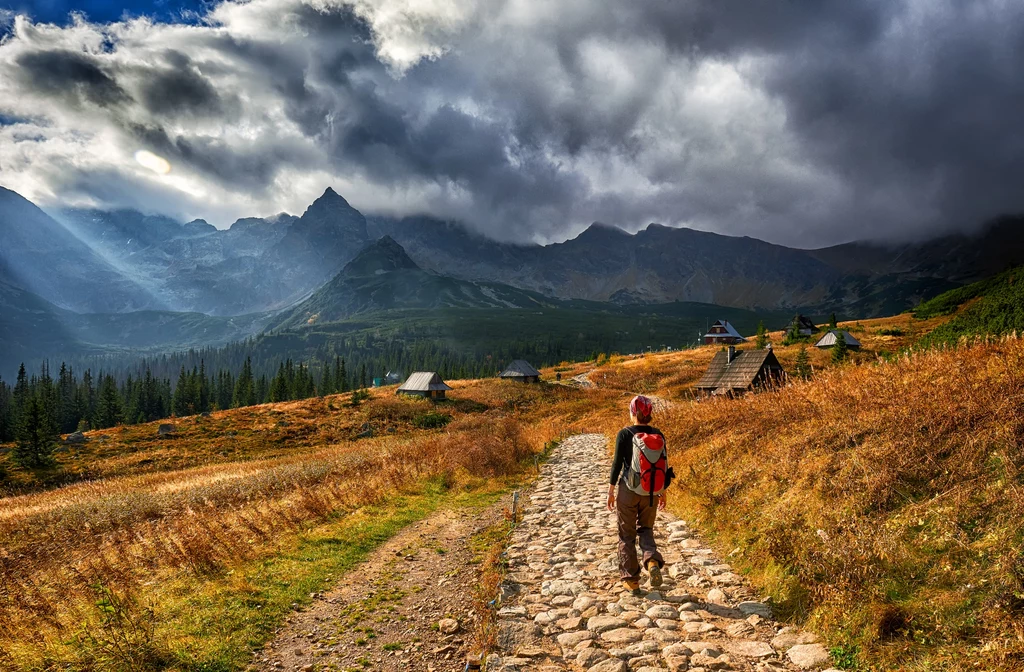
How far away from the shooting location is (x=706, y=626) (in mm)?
6262

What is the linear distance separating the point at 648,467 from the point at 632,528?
3.82 feet

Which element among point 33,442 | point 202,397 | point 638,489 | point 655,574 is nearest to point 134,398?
point 202,397

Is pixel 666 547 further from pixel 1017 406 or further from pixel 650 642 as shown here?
pixel 1017 406

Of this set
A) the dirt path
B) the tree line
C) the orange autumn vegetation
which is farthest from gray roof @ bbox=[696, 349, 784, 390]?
the tree line

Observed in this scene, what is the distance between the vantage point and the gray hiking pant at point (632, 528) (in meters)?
7.75

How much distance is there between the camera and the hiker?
756 cm

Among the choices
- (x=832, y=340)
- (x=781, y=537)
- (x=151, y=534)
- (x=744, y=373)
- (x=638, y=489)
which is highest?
(x=638, y=489)

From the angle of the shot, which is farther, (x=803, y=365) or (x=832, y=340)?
(x=832, y=340)

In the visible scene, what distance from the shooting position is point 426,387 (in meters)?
81.6

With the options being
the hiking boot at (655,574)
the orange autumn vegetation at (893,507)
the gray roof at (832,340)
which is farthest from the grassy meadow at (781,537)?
the gray roof at (832,340)

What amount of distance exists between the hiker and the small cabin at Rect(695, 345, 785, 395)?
29738 millimetres

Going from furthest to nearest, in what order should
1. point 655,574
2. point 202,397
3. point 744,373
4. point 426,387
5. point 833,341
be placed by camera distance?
point 202,397
point 426,387
point 833,341
point 744,373
point 655,574

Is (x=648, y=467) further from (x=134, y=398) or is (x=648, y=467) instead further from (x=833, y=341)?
(x=134, y=398)

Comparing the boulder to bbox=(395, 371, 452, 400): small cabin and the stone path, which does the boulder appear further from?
bbox=(395, 371, 452, 400): small cabin
